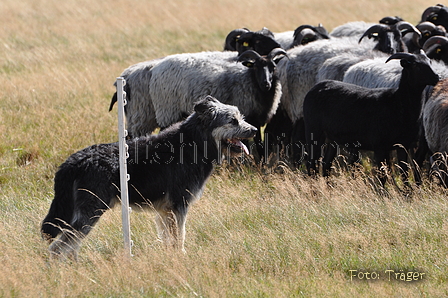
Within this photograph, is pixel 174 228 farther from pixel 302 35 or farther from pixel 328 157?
pixel 302 35

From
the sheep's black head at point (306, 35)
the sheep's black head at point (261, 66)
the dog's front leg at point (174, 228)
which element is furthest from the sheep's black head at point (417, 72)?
the sheep's black head at point (306, 35)

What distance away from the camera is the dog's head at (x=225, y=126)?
632cm

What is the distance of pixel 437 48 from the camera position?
36.6 feet

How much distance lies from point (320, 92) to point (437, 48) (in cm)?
354

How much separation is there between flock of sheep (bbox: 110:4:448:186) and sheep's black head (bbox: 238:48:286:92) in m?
0.02

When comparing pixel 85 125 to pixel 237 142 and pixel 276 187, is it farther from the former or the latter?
pixel 237 142

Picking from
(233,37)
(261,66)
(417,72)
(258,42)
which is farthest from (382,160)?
(233,37)

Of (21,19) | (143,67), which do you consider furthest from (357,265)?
(21,19)

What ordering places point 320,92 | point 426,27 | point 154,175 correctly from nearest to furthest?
1. point 154,175
2. point 320,92
3. point 426,27

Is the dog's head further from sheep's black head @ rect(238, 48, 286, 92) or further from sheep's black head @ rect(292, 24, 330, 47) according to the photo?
sheep's black head @ rect(292, 24, 330, 47)

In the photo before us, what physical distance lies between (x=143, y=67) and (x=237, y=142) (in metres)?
5.28

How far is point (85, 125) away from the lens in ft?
38.7

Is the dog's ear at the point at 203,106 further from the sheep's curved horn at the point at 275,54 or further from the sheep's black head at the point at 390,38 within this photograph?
the sheep's black head at the point at 390,38

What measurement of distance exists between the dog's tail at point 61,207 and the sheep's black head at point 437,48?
24.2ft
